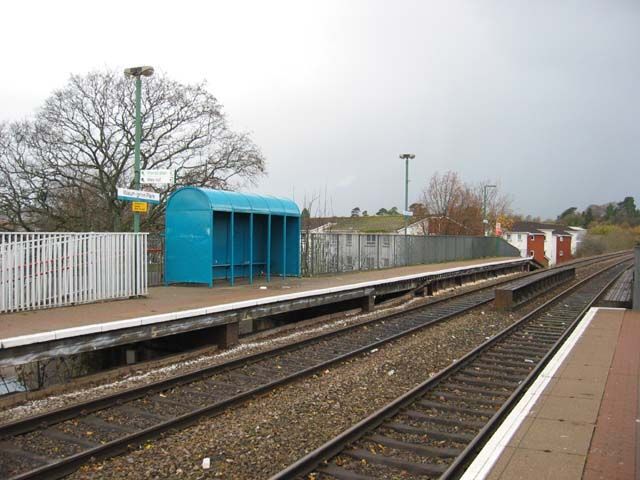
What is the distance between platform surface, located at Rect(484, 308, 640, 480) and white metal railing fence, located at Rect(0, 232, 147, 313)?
8.55m

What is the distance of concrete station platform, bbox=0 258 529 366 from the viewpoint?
776 centimetres

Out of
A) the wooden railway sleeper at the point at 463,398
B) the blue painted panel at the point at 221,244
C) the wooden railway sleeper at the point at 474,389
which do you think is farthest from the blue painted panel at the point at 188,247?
the wooden railway sleeper at the point at 463,398

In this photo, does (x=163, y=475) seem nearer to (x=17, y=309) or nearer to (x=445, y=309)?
(x=17, y=309)

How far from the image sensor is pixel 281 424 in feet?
21.0

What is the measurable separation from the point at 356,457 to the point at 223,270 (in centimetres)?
1171

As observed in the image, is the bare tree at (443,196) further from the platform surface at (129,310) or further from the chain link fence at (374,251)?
the platform surface at (129,310)

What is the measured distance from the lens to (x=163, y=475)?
5051 mm

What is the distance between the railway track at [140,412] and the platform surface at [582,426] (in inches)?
136

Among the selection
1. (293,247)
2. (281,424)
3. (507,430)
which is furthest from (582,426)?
(293,247)

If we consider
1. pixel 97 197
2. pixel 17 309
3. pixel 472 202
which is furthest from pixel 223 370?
pixel 472 202

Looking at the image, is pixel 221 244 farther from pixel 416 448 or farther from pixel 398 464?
pixel 398 464

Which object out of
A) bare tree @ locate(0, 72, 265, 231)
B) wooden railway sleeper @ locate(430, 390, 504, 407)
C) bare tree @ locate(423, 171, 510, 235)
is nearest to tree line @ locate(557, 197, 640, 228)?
bare tree @ locate(423, 171, 510, 235)

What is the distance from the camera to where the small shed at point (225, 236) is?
14.7m

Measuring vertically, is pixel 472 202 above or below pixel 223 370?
above
